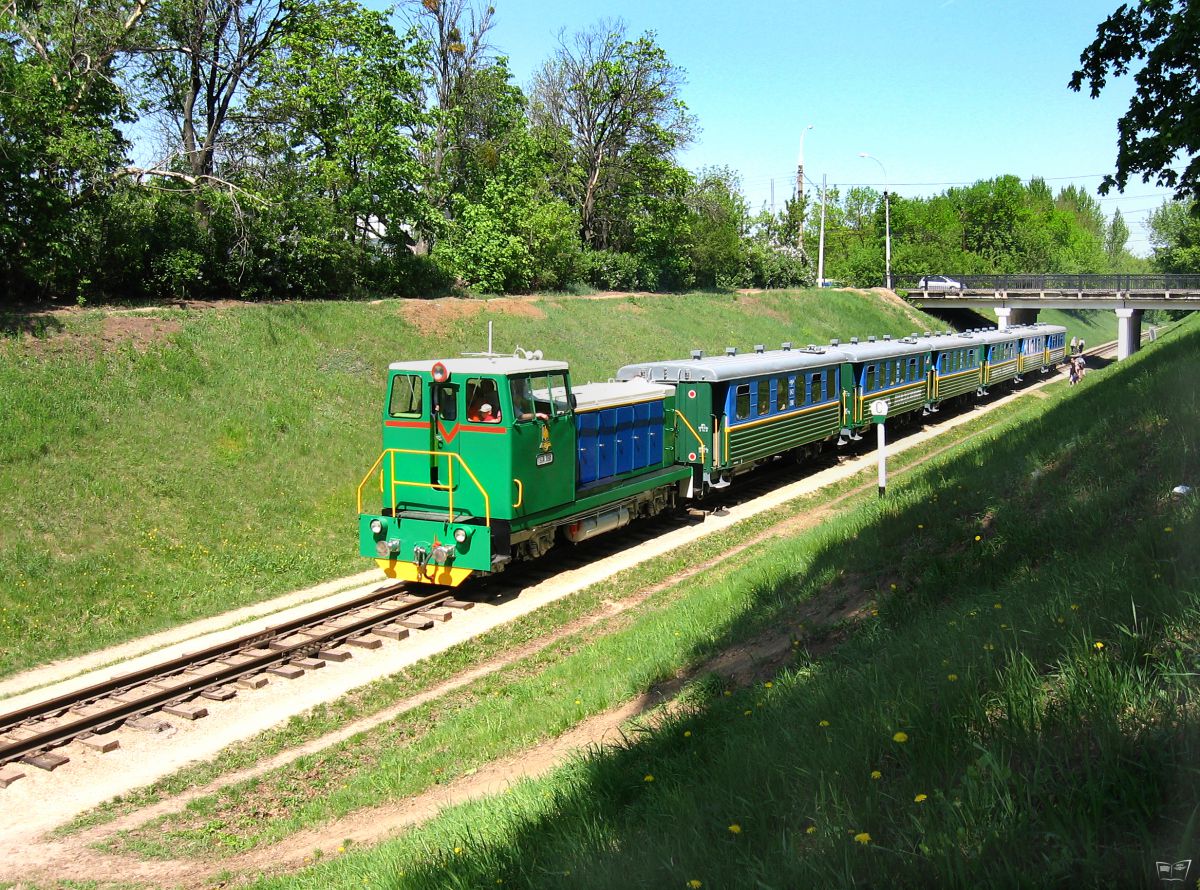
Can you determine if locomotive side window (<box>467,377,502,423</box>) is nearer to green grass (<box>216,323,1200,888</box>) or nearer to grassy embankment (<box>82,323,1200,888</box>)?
grassy embankment (<box>82,323,1200,888</box>)

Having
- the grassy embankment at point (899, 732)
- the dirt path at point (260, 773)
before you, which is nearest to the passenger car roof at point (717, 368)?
the grassy embankment at point (899, 732)

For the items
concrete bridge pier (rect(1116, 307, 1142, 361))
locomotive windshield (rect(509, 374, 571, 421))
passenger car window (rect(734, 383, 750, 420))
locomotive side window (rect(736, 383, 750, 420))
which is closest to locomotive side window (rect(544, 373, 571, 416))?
locomotive windshield (rect(509, 374, 571, 421))

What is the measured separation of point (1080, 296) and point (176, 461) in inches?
2025

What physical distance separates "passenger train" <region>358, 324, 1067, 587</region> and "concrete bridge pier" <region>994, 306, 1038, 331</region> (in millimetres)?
37040

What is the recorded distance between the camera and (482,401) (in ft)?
46.7

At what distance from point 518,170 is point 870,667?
36.2m

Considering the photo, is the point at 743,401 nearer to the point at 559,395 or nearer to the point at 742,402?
the point at 742,402

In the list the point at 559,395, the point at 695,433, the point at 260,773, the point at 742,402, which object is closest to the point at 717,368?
the point at 742,402

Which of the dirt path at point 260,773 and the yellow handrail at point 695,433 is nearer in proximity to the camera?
the dirt path at point 260,773

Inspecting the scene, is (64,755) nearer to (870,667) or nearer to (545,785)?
(545,785)

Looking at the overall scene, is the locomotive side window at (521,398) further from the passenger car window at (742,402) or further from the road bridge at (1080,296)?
the road bridge at (1080,296)

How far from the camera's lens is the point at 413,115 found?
102 ft

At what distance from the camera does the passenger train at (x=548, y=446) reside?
556 inches

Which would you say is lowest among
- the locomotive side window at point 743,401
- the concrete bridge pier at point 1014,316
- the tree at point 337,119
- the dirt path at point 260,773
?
the dirt path at point 260,773
